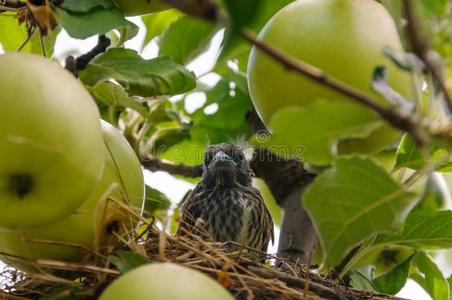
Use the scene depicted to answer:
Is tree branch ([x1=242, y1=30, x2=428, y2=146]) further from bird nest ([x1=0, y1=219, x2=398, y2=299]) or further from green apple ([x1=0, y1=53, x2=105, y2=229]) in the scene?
bird nest ([x1=0, y1=219, x2=398, y2=299])

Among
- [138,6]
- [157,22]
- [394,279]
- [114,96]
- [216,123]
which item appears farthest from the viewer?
[216,123]

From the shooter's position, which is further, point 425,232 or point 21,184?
point 425,232

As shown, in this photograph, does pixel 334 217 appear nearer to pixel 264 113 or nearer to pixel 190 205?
pixel 264 113

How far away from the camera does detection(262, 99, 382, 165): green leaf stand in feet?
3.67

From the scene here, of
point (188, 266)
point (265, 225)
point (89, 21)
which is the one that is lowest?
point (265, 225)

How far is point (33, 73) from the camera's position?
1226 mm

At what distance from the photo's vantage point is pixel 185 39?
236 centimetres

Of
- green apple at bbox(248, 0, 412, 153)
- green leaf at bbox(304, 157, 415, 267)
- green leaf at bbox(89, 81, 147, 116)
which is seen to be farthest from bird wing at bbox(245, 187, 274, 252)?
green leaf at bbox(304, 157, 415, 267)

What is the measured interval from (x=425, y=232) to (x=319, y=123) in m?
1.11

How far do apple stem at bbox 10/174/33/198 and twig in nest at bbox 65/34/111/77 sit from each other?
51 centimetres

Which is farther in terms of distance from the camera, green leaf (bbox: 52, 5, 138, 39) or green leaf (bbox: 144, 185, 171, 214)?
green leaf (bbox: 144, 185, 171, 214)

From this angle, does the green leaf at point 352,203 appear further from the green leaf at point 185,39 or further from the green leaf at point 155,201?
the green leaf at point 155,201

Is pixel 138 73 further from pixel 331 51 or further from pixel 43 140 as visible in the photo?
pixel 43 140

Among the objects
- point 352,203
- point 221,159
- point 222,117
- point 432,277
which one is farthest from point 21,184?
point 221,159
